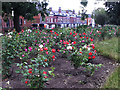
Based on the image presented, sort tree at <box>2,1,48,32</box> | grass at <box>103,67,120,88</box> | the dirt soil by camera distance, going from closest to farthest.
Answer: grass at <box>103,67,120,88</box> → the dirt soil → tree at <box>2,1,48,32</box>

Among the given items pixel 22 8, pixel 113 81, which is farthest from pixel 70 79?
pixel 22 8

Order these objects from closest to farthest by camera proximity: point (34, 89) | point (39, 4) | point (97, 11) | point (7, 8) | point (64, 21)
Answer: point (34, 89)
point (7, 8)
point (39, 4)
point (64, 21)
point (97, 11)

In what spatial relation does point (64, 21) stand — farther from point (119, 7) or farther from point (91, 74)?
point (91, 74)

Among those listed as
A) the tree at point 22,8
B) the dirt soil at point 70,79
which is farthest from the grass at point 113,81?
the tree at point 22,8

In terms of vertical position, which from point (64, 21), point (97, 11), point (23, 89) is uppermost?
point (97, 11)

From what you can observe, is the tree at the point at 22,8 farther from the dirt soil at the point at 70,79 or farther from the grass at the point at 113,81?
the grass at the point at 113,81

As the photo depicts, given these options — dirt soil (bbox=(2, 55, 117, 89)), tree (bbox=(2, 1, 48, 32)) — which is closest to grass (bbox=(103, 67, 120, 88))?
dirt soil (bbox=(2, 55, 117, 89))

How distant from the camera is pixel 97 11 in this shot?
32.1m

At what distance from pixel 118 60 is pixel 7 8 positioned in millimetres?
9035

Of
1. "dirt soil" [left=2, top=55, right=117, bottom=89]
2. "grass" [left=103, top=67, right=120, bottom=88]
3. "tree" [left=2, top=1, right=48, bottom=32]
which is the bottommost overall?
"dirt soil" [left=2, top=55, right=117, bottom=89]

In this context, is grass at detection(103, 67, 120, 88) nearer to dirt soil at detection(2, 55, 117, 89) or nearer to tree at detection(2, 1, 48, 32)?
dirt soil at detection(2, 55, 117, 89)

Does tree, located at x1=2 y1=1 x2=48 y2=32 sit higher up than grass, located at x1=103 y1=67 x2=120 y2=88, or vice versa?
tree, located at x1=2 y1=1 x2=48 y2=32

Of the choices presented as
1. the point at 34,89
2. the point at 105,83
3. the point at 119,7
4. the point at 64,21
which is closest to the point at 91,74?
the point at 105,83

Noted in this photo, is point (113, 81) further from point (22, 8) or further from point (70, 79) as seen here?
point (22, 8)
